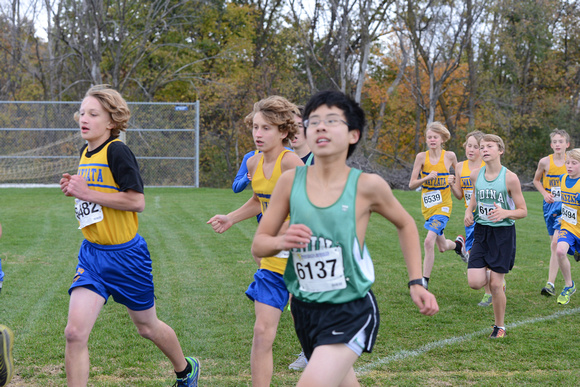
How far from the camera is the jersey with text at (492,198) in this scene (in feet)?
19.3

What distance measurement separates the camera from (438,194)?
27.5 feet

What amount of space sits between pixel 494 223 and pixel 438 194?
2461 mm

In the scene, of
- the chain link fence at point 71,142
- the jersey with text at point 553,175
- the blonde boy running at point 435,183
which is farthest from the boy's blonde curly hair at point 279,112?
the chain link fence at point 71,142

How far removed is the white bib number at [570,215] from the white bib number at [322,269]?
18.1 feet

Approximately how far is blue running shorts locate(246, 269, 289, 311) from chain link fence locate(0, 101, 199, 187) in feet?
56.7

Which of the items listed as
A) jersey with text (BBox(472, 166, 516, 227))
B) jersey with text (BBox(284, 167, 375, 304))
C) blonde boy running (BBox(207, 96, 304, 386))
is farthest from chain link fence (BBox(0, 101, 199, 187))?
jersey with text (BBox(284, 167, 375, 304))

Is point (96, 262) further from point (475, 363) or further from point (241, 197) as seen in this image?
point (241, 197)

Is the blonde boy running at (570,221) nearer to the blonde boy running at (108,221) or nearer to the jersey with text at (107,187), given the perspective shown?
the blonde boy running at (108,221)

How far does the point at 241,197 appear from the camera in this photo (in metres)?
18.8

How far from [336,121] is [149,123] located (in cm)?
1965

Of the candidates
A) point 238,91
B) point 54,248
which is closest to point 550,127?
point 238,91

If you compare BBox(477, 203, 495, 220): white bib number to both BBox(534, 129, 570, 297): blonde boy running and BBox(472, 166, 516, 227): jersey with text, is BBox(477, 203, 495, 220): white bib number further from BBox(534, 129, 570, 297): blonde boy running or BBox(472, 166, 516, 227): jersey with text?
BBox(534, 129, 570, 297): blonde boy running

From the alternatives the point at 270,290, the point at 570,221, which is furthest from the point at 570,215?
the point at 270,290

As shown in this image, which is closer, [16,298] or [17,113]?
[16,298]
